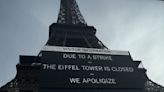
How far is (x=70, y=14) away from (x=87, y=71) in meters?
28.1

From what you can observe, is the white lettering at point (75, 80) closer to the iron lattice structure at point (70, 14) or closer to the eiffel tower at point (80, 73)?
the eiffel tower at point (80, 73)

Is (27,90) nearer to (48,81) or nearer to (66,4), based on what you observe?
(48,81)

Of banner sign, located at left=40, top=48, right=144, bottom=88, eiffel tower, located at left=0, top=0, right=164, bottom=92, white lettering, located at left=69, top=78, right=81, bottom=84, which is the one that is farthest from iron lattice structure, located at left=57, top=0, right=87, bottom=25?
white lettering, located at left=69, top=78, right=81, bottom=84

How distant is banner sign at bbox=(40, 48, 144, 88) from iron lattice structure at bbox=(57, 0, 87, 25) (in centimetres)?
2131

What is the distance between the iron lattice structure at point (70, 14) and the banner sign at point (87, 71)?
69.9ft

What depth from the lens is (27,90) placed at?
26625 millimetres

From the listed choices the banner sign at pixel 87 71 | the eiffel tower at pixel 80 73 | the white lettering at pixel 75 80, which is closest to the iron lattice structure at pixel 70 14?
the eiffel tower at pixel 80 73

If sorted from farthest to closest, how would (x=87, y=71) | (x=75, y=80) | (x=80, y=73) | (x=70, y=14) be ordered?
(x=70, y=14), (x=87, y=71), (x=80, y=73), (x=75, y=80)

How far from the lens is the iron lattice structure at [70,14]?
47.0 m

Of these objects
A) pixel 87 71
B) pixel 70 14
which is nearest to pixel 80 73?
pixel 87 71

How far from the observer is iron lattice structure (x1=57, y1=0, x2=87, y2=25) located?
47000 mm

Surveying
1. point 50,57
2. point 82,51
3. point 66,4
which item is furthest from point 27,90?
point 66,4

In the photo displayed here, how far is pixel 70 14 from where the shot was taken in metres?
49.5

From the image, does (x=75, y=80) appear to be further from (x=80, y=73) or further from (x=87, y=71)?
(x=87, y=71)
